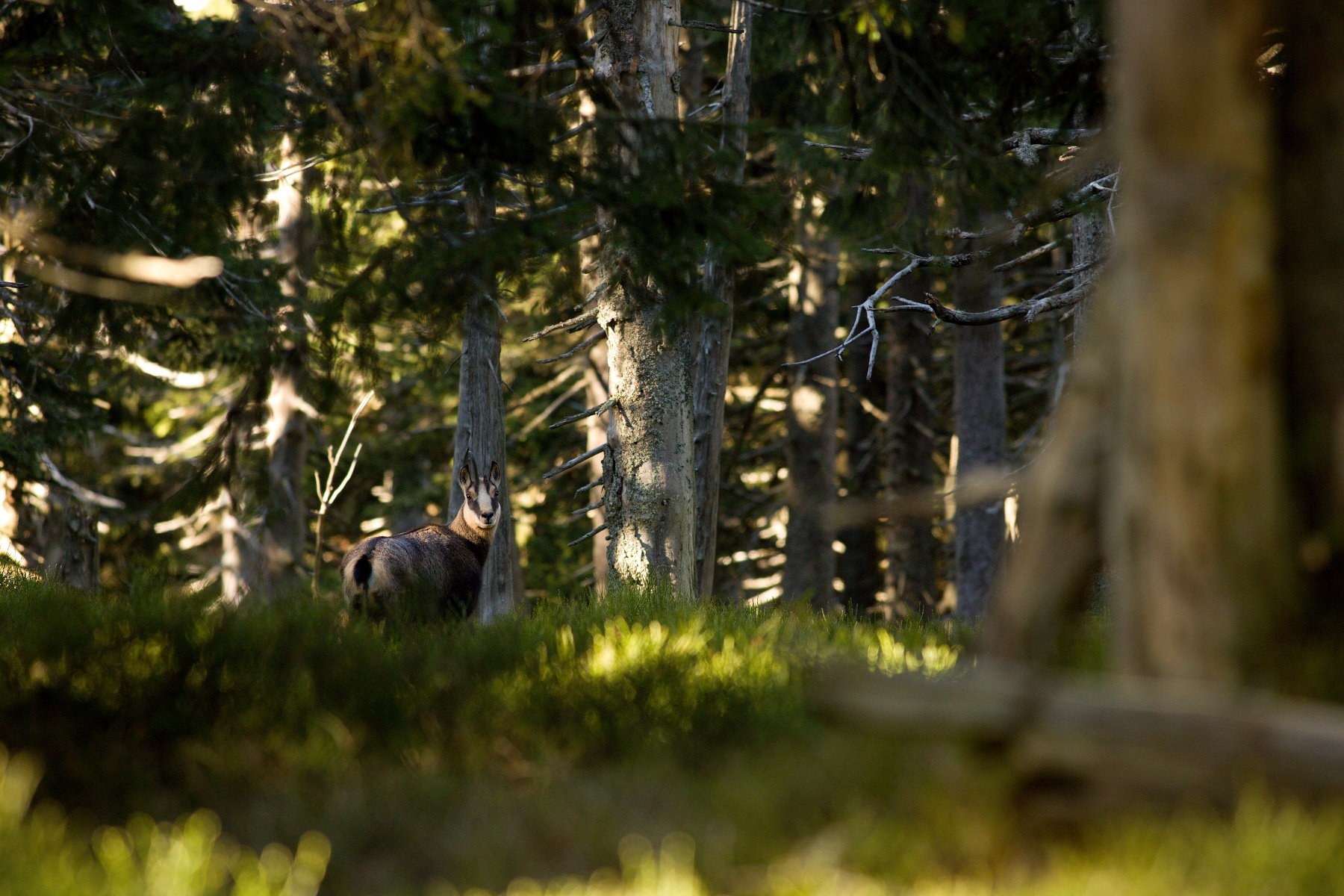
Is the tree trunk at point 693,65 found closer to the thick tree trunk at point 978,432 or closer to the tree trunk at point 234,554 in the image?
the thick tree trunk at point 978,432

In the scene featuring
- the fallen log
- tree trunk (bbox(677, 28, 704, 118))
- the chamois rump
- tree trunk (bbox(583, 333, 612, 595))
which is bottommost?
the fallen log

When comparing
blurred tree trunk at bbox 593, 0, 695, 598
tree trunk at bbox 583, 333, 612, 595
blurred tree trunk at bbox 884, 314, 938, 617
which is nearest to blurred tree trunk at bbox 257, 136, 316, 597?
tree trunk at bbox 583, 333, 612, 595

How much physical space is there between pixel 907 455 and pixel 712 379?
276 inches

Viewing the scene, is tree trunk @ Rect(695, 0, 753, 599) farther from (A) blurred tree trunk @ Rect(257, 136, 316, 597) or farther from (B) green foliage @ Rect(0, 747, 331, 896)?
(B) green foliage @ Rect(0, 747, 331, 896)

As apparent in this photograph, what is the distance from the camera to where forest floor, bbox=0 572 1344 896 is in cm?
335

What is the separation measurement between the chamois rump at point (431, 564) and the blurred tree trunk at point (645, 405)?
124 cm

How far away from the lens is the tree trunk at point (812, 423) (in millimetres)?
17703

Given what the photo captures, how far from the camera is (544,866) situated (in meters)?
3.67

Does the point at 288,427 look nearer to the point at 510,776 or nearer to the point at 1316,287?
the point at 510,776

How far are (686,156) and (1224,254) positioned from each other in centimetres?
321

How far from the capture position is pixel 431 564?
8516 millimetres

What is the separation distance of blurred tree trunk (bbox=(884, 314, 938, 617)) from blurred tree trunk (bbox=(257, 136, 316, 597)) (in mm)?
10404

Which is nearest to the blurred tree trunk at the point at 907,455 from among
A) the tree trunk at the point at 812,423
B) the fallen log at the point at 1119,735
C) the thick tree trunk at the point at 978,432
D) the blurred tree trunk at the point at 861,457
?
the blurred tree trunk at the point at 861,457

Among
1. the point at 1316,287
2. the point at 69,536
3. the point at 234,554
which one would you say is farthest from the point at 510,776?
the point at 234,554
